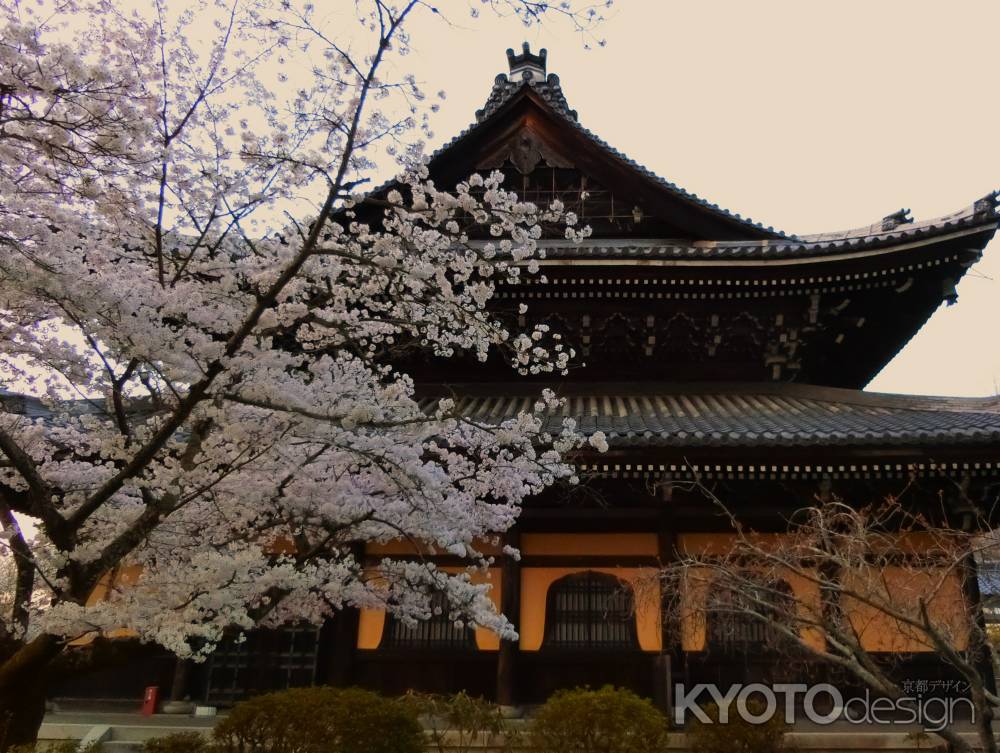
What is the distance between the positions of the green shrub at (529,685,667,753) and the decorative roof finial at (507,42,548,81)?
11.5 meters

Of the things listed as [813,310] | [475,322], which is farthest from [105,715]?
[813,310]

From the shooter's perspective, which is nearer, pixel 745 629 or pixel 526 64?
pixel 745 629

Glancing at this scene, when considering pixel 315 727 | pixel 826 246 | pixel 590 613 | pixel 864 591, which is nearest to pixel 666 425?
pixel 590 613

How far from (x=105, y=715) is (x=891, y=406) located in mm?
10097

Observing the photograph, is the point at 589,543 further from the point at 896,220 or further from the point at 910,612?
the point at 896,220

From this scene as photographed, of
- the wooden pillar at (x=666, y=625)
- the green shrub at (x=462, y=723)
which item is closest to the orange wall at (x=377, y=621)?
the green shrub at (x=462, y=723)

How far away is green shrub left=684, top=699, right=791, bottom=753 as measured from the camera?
6.20 metres

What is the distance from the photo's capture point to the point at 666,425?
7.89 metres

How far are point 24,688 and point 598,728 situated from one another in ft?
14.1

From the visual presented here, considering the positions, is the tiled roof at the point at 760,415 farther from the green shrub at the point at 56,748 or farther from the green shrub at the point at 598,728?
the green shrub at the point at 56,748

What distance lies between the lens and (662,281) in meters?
9.02

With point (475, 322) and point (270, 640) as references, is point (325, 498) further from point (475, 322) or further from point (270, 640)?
point (270, 640)

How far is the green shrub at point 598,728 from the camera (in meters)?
5.88

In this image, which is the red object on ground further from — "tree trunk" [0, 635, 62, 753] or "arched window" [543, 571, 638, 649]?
"arched window" [543, 571, 638, 649]
